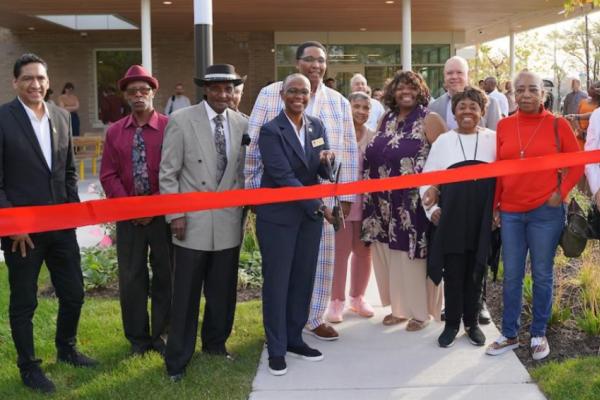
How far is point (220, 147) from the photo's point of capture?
15.2 feet

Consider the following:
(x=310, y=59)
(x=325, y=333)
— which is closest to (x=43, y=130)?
(x=310, y=59)

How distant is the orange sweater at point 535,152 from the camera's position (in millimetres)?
4660

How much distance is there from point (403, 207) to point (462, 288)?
2.51ft

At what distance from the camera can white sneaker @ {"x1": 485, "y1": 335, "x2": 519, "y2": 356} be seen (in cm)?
501

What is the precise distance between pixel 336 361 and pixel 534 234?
5.43ft

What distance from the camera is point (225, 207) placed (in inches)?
178

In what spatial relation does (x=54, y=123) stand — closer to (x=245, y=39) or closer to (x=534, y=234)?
(x=534, y=234)

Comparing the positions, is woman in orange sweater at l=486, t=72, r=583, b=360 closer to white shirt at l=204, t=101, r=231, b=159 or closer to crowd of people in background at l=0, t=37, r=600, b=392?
crowd of people in background at l=0, t=37, r=600, b=392

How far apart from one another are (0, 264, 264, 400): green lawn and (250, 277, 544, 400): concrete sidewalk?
0.19 meters

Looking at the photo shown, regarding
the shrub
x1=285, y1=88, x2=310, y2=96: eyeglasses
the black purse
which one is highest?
x1=285, y1=88, x2=310, y2=96: eyeglasses

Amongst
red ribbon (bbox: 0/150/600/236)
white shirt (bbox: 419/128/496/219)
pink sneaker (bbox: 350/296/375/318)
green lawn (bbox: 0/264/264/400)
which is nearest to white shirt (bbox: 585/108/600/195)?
red ribbon (bbox: 0/150/600/236)

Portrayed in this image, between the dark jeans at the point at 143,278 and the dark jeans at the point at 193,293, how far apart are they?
0.36 metres

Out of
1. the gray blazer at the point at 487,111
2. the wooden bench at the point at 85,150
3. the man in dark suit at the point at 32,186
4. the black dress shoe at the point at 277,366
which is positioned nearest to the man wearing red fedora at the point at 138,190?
the man in dark suit at the point at 32,186

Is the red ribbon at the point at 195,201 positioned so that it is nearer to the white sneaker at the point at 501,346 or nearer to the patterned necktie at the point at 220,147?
the patterned necktie at the point at 220,147
